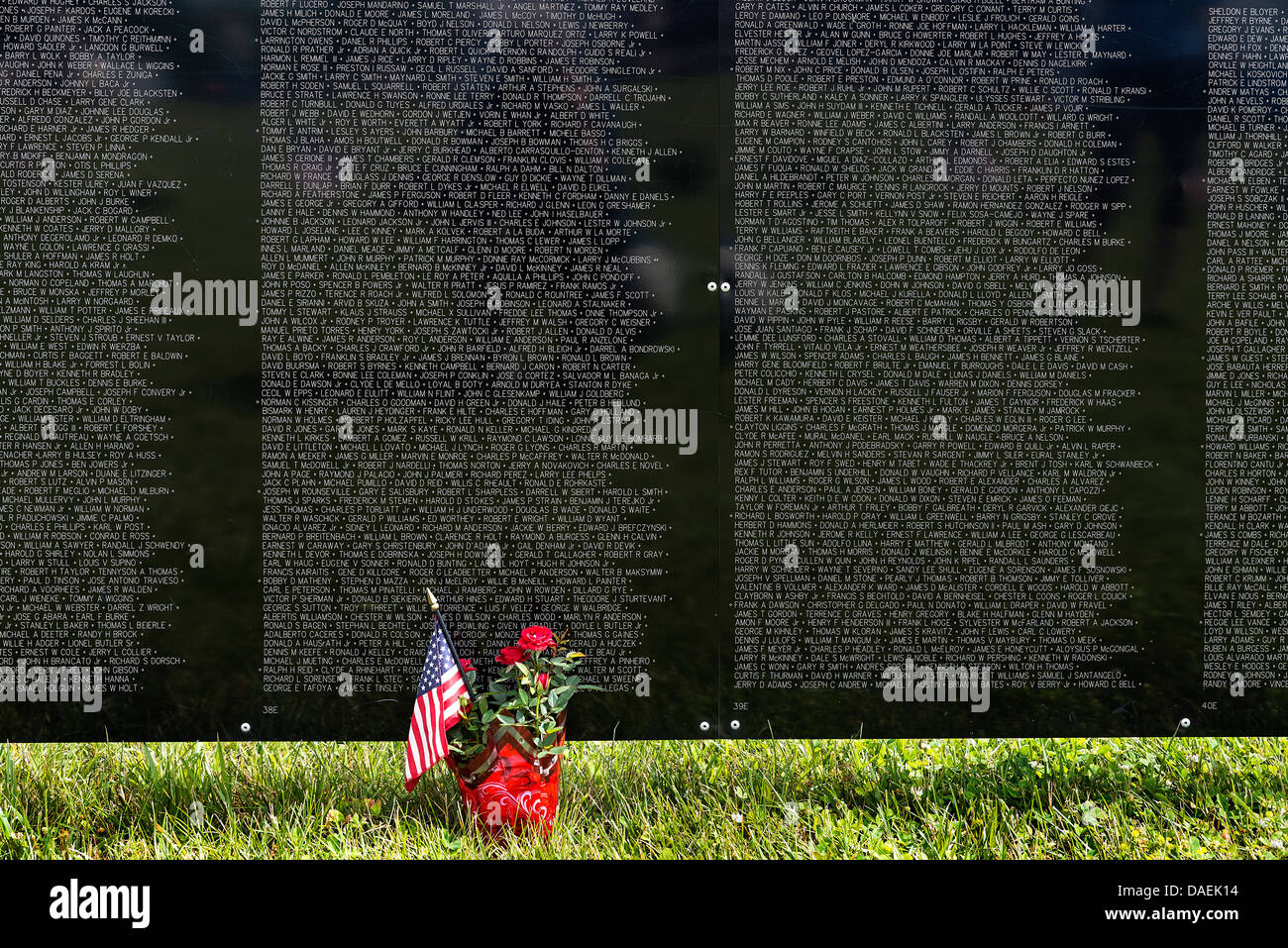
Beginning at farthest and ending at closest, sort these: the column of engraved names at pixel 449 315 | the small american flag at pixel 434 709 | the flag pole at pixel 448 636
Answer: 1. the column of engraved names at pixel 449 315
2. the flag pole at pixel 448 636
3. the small american flag at pixel 434 709

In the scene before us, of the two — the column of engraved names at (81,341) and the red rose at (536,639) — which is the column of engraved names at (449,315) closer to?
the red rose at (536,639)

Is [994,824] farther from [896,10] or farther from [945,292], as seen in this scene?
[896,10]

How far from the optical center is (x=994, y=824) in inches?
228

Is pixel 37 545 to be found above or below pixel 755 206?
below

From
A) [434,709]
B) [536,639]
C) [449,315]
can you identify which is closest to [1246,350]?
[536,639]

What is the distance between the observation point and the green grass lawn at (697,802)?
567 centimetres

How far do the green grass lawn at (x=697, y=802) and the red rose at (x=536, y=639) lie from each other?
2.65 feet

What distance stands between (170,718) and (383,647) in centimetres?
111

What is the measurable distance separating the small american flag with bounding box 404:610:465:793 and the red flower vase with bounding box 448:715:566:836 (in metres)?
0.23

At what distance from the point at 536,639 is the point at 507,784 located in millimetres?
678

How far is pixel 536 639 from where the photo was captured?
5.57 m

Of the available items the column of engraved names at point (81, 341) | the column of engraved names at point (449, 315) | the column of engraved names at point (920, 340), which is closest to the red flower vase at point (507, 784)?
the column of engraved names at point (449, 315)

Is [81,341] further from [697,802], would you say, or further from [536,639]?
[697,802]

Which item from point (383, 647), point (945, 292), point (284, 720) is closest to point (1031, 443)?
point (945, 292)
